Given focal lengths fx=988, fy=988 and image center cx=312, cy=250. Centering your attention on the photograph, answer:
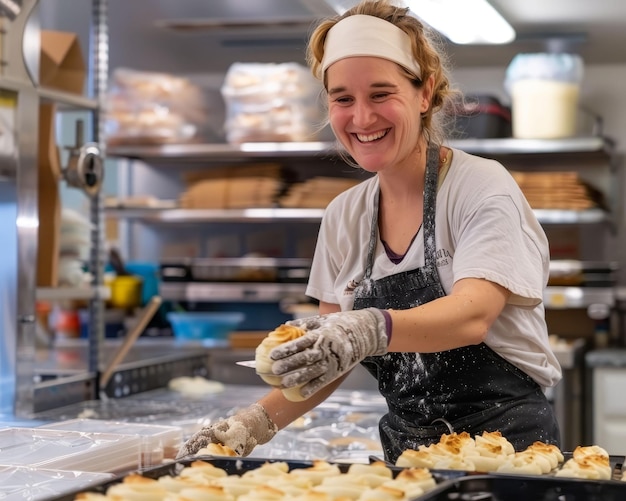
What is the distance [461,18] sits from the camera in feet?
13.2

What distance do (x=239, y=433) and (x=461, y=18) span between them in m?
2.59

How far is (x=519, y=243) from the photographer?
6.03 ft

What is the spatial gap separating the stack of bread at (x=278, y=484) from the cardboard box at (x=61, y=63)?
195cm

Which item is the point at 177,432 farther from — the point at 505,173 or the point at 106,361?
the point at 106,361

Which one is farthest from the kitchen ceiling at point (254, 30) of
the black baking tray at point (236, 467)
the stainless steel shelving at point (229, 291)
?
the black baking tray at point (236, 467)

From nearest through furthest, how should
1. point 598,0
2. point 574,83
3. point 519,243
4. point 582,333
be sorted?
1. point 519,243
2. point 598,0
3. point 574,83
4. point 582,333

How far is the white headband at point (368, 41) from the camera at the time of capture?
1.91 metres

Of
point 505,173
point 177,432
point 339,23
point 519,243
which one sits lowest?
point 177,432

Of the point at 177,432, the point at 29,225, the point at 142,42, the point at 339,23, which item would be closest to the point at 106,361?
the point at 29,225

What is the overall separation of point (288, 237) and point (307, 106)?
46.0 inches

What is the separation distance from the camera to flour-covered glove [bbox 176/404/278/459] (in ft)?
6.11

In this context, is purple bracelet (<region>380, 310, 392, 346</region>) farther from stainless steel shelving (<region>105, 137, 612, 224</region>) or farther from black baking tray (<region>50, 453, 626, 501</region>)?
stainless steel shelving (<region>105, 137, 612, 224</region>)

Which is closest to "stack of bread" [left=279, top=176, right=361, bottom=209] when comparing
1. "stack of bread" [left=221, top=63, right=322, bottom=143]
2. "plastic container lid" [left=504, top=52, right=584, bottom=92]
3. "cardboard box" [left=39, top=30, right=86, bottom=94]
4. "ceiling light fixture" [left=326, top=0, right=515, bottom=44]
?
"stack of bread" [left=221, top=63, right=322, bottom=143]

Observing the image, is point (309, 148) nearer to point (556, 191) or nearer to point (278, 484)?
point (556, 191)
